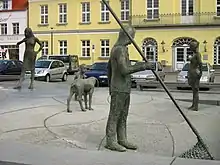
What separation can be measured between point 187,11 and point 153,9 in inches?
146

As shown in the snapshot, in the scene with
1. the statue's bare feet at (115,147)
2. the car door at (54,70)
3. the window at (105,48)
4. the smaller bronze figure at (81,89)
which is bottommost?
the statue's bare feet at (115,147)

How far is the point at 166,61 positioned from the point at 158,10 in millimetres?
5676

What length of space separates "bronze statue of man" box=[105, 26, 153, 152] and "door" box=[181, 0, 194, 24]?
3915 centimetres

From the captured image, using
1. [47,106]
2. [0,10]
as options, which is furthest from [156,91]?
[0,10]

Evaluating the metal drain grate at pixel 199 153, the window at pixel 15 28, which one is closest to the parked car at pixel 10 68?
the metal drain grate at pixel 199 153

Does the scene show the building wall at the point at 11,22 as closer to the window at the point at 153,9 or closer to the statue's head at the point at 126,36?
the window at the point at 153,9

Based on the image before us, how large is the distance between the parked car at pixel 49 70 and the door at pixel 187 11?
17.3 m

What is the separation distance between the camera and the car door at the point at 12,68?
1200 inches

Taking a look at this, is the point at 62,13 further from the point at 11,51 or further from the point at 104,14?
the point at 11,51

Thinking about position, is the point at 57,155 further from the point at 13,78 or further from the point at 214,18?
the point at 214,18

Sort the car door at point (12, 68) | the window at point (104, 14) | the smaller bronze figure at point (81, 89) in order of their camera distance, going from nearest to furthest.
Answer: the smaller bronze figure at point (81, 89) → the car door at point (12, 68) → the window at point (104, 14)

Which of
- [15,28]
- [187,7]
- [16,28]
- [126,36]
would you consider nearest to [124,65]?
[126,36]

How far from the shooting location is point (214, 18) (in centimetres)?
4453

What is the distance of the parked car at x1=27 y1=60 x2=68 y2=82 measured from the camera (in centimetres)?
2989
